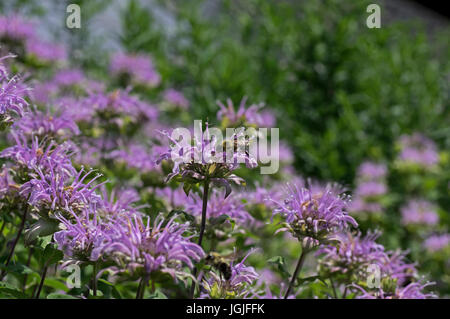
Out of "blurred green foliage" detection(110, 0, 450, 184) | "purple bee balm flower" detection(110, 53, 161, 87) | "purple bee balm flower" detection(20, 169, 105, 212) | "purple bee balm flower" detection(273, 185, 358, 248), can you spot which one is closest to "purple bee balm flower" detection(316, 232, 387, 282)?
"purple bee balm flower" detection(273, 185, 358, 248)

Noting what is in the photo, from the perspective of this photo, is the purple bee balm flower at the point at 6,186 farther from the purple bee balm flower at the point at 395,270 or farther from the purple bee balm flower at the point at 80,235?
the purple bee balm flower at the point at 395,270

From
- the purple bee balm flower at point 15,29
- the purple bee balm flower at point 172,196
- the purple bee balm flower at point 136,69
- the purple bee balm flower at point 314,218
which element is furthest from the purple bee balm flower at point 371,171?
the purple bee balm flower at point 314,218

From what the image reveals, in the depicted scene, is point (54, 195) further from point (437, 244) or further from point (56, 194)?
point (437, 244)

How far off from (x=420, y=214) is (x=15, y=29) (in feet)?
6.52

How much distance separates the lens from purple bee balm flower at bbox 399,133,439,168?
2.55 metres

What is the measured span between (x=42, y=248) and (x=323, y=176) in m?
2.31

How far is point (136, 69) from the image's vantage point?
219cm

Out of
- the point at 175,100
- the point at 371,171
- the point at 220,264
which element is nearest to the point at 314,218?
the point at 220,264

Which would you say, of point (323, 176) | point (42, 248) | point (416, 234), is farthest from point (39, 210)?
point (323, 176)

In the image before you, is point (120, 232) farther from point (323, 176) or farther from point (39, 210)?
point (323, 176)

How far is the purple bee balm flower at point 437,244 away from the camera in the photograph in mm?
2022

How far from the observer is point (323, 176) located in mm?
2883

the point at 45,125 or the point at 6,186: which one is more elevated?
the point at 45,125

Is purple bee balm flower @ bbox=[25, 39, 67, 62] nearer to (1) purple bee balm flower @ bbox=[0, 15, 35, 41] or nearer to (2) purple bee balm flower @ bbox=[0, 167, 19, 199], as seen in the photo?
(1) purple bee balm flower @ bbox=[0, 15, 35, 41]
